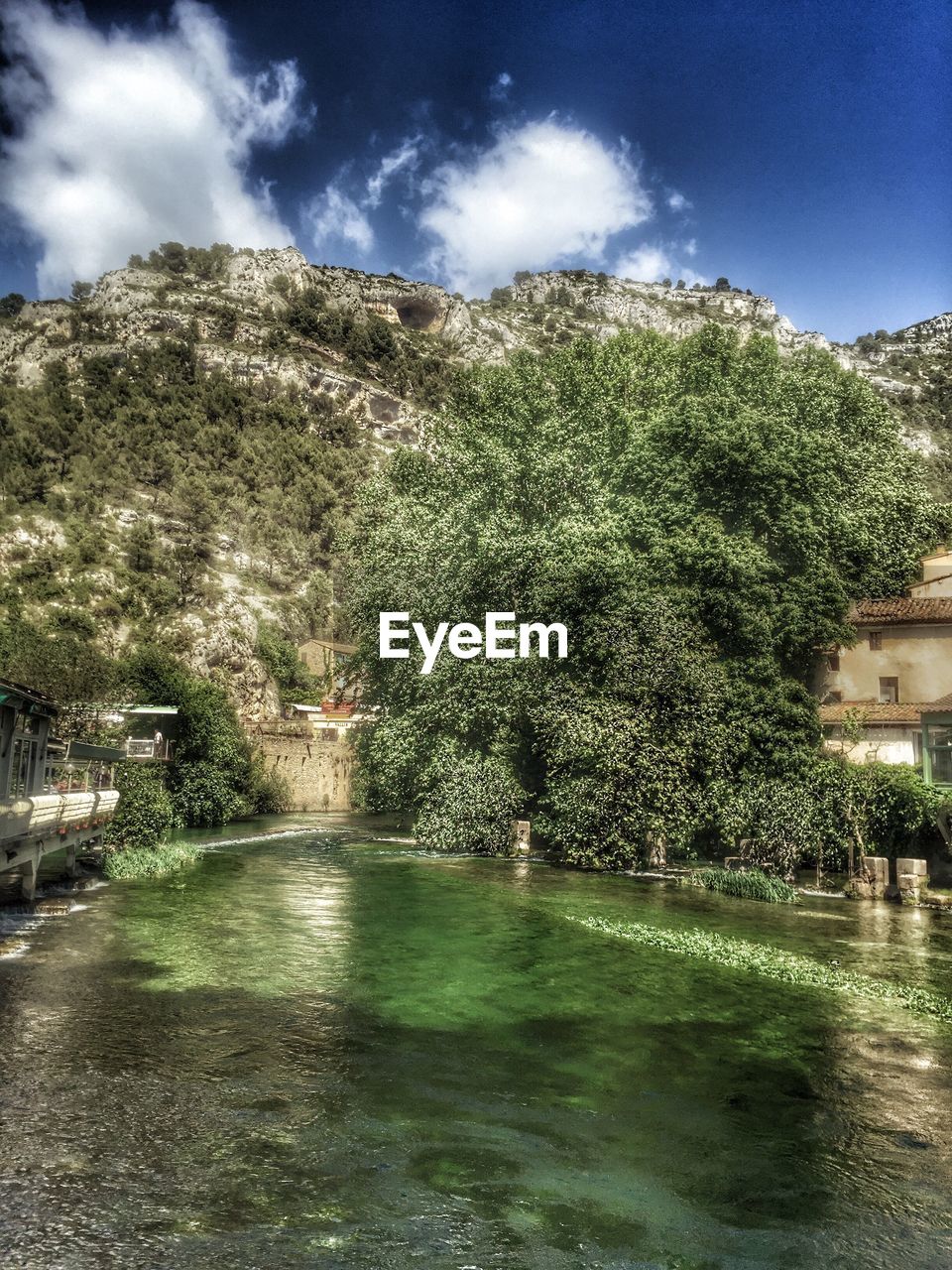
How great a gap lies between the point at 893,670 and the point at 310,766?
38204 mm

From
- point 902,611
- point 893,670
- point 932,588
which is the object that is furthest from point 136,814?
point 932,588

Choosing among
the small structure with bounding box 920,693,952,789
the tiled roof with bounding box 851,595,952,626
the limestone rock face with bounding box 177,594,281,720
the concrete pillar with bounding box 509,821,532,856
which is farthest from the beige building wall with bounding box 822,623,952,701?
the limestone rock face with bounding box 177,594,281,720

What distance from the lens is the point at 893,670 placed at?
4034 centimetres

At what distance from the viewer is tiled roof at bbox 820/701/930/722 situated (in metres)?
35.8

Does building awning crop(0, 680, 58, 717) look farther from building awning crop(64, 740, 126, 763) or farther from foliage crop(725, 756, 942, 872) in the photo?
foliage crop(725, 756, 942, 872)

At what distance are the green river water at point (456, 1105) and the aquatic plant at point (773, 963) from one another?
0.47m

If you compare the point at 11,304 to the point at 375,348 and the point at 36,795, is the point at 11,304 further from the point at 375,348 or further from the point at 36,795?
the point at 36,795

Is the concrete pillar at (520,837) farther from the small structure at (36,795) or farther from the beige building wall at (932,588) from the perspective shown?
the beige building wall at (932,588)

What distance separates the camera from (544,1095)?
10750 millimetres

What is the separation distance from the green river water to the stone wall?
133ft

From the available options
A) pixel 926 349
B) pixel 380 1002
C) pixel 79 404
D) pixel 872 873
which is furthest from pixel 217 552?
pixel 926 349

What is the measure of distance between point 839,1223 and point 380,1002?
8.35 m

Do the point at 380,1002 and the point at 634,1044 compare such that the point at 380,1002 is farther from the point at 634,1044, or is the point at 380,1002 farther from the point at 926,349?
the point at 926,349

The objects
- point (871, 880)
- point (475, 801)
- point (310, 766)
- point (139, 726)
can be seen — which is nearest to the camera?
point (871, 880)
